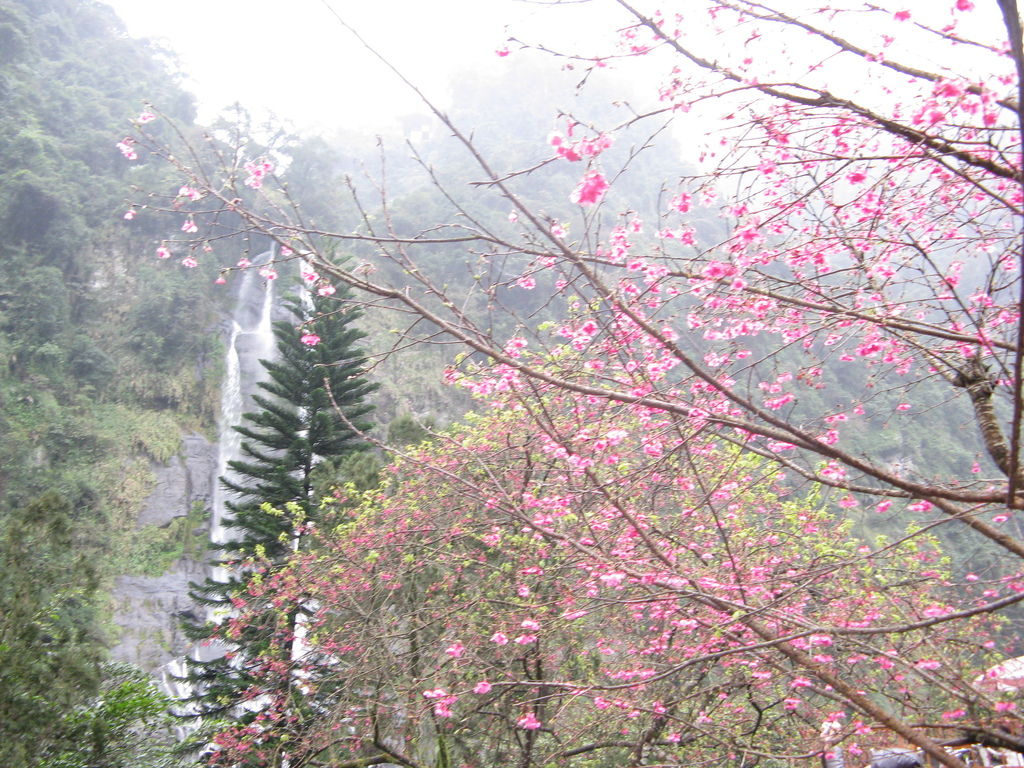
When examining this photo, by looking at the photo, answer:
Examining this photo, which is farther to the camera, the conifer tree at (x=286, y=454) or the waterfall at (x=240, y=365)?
the waterfall at (x=240, y=365)

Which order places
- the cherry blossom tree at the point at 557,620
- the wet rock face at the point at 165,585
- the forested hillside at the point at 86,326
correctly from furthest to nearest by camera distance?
the forested hillside at the point at 86,326 < the wet rock face at the point at 165,585 < the cherry blossom tree at the point at 557,620

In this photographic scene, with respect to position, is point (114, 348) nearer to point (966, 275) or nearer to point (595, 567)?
point (595, 567)

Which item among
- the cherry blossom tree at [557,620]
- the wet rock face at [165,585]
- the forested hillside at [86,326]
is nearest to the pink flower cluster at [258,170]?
the cherry blossom tree at [557,620]

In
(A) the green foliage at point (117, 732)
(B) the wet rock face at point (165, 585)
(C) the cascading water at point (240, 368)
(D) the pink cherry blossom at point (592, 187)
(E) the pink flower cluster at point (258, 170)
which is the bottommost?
(A) the green foliage at point (117, 732)

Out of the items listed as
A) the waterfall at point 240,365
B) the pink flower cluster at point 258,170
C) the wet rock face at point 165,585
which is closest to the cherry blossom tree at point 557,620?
the pink flower cluster at point 258,170

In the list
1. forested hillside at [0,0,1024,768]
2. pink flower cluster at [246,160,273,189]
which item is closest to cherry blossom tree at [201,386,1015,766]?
forested hillside at [0,0,1024,768]

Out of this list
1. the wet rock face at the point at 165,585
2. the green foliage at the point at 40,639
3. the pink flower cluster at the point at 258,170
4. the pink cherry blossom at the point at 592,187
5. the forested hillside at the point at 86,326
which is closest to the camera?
the pink cherry blossom at the point at 592,187

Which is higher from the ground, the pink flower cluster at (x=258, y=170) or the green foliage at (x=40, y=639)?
the pink flower cluster at (x=258, y=170)

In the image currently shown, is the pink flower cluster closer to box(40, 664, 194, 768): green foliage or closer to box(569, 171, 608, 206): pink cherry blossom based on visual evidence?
box(569, 171, 608, 206): pink cherry blossom

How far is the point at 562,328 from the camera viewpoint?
10.6ft

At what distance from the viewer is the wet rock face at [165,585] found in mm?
14180

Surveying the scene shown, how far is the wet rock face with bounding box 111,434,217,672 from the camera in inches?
558

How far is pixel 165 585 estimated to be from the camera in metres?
15.5

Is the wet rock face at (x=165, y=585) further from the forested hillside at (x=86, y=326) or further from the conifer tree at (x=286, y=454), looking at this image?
the conifer tree at (x=286, y=454)
